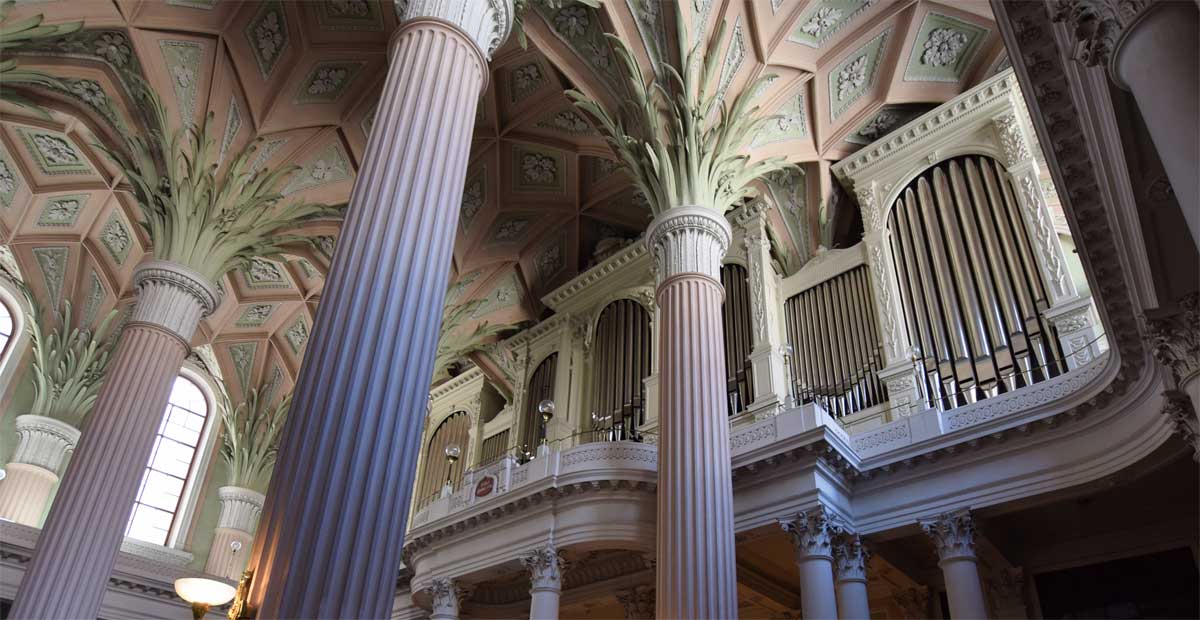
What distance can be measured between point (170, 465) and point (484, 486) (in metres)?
11.1

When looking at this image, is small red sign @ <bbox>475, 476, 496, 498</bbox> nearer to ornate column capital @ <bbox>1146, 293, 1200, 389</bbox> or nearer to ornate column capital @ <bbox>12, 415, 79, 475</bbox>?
ornate column capital @ <bbox>1146, 293, 1200, 389</bbox>

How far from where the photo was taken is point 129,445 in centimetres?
1009

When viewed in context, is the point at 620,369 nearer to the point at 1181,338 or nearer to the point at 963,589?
the point at 963,589

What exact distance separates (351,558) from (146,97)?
10721 millimetres

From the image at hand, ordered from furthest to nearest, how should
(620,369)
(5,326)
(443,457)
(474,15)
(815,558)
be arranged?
(443,457), (5,326), (620,369), (815,558), (474,15)

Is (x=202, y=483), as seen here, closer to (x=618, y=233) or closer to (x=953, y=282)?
(x=618, y=233)

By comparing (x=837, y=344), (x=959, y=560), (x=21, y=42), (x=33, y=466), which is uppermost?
(x=21, y=42)

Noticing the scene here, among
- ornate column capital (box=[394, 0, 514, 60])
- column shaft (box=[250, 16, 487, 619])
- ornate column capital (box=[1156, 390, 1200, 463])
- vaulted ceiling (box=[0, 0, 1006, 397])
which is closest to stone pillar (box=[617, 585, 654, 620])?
vaulted ceiling (box=[0, 0, 1006, 397])

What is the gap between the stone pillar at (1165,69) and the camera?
3375mm

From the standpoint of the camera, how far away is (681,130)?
11195 mm

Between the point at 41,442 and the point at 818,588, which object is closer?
the point at 818,588

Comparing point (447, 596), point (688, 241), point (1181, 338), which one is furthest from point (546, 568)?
point (1181, 338)

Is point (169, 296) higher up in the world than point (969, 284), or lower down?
lower down

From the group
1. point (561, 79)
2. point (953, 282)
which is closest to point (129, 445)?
point (561, 79)
